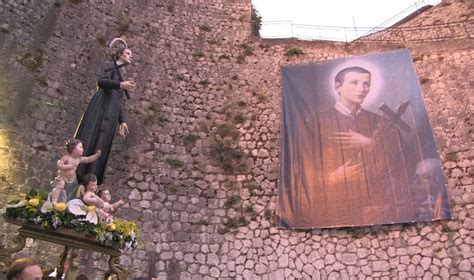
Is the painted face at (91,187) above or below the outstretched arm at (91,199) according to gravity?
above

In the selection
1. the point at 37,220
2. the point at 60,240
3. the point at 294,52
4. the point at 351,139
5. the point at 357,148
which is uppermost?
the point at 294,52

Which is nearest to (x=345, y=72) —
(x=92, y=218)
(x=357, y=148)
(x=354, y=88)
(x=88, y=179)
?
(x=354, y=88)

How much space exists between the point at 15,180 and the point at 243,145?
5.33 metres

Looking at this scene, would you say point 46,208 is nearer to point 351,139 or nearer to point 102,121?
point 102,121

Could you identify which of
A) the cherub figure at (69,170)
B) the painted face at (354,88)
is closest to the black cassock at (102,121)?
the cherub figure at (69,170)

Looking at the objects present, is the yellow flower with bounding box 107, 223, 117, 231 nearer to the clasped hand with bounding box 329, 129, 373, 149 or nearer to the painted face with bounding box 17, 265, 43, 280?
the painted face with bounding box 17, 265, 43, 280

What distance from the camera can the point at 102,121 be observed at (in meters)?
5.56

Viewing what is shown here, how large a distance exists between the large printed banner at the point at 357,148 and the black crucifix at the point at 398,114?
2 centimetres

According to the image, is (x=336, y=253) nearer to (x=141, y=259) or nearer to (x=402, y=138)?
(x=402, y=138)

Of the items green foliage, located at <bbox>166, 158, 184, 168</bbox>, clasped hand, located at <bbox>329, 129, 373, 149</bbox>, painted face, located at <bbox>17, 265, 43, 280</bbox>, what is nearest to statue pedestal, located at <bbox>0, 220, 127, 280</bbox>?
painted face, located at <bbox>17, 265, 43, 280</bbox>

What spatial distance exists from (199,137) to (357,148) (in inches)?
155

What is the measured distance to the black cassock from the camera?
535 cm

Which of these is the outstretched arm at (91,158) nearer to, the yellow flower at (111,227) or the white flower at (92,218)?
the white flower at (92,218)

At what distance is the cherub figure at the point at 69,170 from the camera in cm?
464
